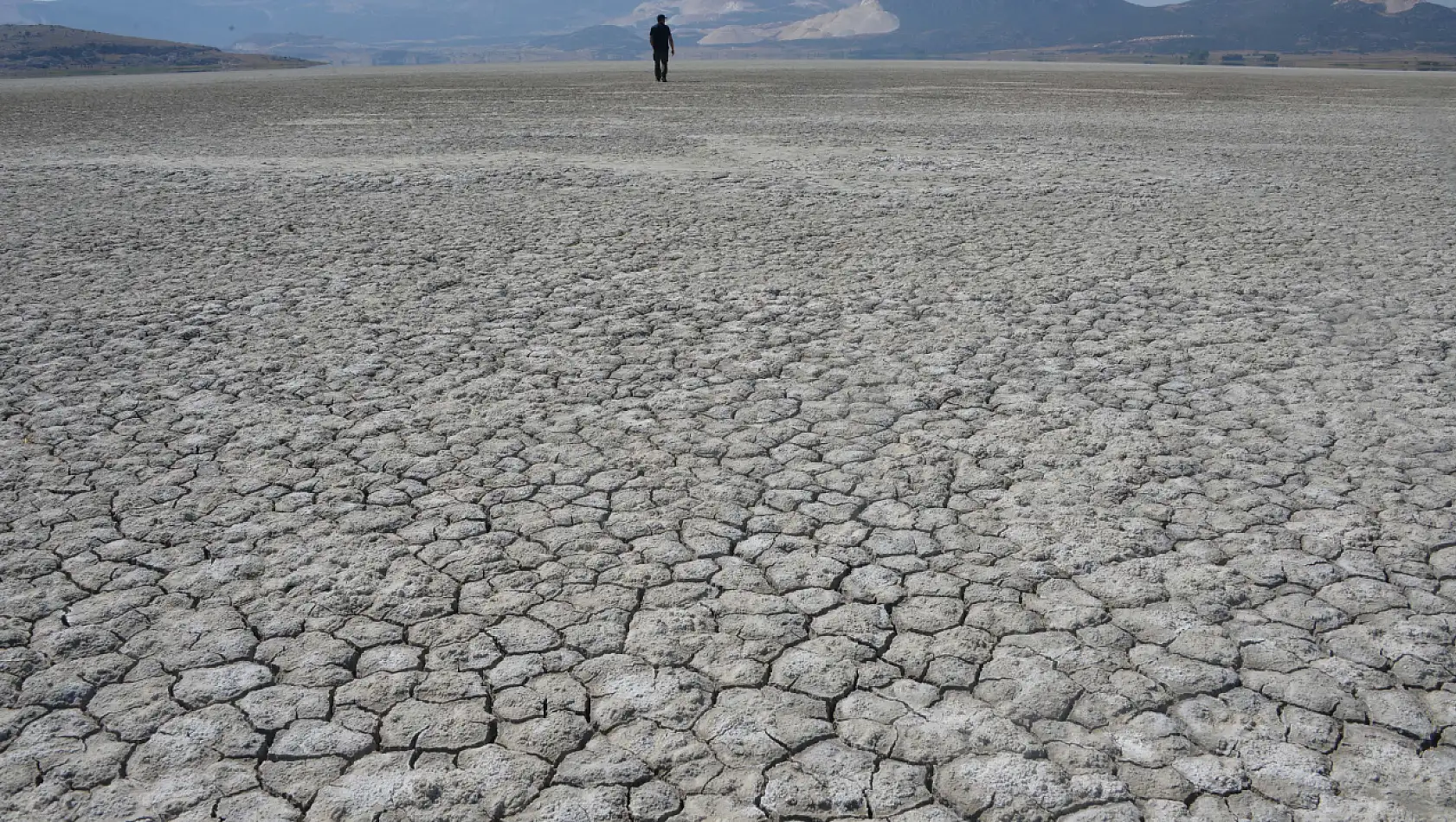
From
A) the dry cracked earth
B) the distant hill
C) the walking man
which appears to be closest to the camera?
the dry cracked earth

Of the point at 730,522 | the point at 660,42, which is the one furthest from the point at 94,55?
the point at 730,522

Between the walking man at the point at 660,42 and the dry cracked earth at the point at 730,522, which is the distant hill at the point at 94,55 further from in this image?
the dry cracked earth at the point at 730,522

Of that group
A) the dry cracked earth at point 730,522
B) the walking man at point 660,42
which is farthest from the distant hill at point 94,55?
the dry cracked earth at point 730,522

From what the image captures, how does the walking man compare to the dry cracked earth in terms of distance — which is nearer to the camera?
the dry cracked earth

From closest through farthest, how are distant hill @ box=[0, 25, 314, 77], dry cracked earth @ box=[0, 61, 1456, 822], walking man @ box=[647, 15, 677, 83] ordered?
dry cracked earth @ box=[0, 61, 1456, 822] < walking man @ box=[647, 15, 677, 83] < distant hill @ box=[0, 25, 314, 77]

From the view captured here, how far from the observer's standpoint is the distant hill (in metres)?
72.7

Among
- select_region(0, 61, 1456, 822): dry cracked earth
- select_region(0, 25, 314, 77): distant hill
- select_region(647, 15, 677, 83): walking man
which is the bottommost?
select_region(0, 61, 1456, 822): dry cracked earth

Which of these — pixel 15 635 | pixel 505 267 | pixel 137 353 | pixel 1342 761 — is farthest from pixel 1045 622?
pixel 505 267

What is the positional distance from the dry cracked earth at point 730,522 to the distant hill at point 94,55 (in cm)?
6948

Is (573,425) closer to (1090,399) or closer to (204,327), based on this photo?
(1090,399)

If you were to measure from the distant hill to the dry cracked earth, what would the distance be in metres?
69.5

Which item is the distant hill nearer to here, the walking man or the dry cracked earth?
the walking man

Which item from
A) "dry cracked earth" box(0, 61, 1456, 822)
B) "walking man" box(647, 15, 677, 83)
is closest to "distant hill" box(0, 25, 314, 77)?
"walking man" box(647, 15, 677, 83)

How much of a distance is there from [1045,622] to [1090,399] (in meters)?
1.95
